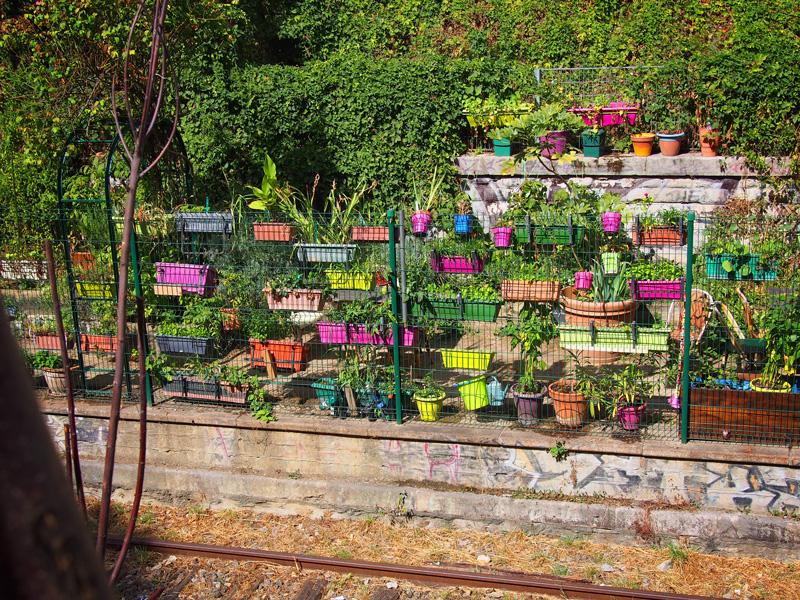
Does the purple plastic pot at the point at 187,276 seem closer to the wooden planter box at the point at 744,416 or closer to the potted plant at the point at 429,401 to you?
the potted plant at the point at 429,401

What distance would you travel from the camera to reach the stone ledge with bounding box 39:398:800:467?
6.22m

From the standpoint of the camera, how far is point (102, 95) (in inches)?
411

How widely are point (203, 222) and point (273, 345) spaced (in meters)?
2.20

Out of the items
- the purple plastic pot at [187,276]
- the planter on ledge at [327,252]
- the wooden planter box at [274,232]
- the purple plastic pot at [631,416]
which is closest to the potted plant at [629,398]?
the purple plastic pot at [631,416]

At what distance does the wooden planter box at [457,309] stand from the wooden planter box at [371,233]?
2.08 m

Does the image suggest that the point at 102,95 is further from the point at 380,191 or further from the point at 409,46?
the point at 409,46

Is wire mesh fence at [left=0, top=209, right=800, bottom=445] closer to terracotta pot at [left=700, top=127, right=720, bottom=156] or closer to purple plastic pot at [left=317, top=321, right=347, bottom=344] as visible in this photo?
purple plastic pot at [left=317, top=321, right=347, bottom=344]

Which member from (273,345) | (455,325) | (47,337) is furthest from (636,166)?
(47,337)

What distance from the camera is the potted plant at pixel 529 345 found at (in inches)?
271

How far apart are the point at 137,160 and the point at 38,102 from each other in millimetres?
9755

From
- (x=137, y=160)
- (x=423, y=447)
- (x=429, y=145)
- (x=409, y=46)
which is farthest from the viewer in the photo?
(x=409, y=46)

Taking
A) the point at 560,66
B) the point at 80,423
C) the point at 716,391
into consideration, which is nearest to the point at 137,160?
the point at 716,391

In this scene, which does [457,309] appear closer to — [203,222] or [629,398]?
[629,398]

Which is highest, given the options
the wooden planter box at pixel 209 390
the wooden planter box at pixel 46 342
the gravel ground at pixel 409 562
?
the wooden planter box at pixel 46 342
